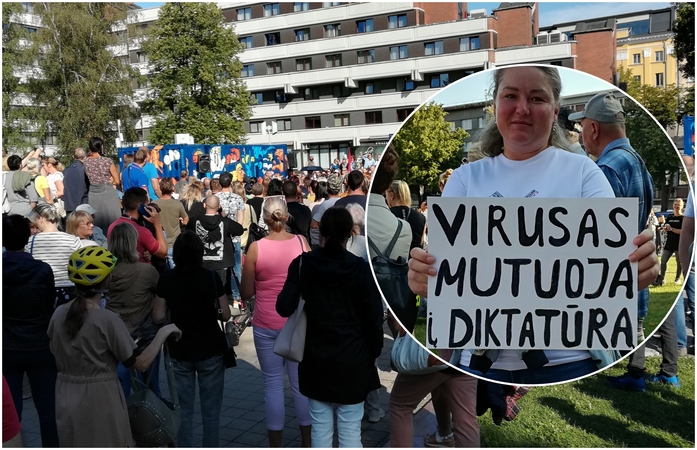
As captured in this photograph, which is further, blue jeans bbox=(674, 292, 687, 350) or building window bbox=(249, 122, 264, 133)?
building window bbox=(249, 122, 264, 133)

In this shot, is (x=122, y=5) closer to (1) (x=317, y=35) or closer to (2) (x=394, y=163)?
(1) (x=317, y=35)

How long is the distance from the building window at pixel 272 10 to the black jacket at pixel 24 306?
1923 inches

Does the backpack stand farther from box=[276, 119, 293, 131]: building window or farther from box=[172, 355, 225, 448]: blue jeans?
box=[276, 119, 293, 131]: building window

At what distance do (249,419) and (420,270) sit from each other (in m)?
3.94

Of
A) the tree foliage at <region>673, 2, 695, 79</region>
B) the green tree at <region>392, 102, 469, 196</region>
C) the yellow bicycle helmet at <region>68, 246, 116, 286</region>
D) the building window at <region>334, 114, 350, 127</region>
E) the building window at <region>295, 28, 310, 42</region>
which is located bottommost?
the yellow bicycle helmet at <region>68, 246, 116, 286</region>

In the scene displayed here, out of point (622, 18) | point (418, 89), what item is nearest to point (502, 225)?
point (418, 89)

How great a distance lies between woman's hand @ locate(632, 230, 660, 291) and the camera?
5.58ft

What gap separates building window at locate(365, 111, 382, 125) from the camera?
46878mm

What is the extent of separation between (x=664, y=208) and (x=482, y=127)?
0.56m

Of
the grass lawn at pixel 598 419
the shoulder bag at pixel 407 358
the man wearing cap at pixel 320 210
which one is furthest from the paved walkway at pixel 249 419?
the man wearing cap at pixel 320 210

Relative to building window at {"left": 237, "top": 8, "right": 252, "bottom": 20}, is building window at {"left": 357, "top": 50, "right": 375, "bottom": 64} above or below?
below

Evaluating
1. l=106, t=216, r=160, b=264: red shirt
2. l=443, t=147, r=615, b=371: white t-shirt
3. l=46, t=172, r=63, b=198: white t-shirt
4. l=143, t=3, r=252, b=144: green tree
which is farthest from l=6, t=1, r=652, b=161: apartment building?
l=443, t=147, r=615, b=371: white t-shirt

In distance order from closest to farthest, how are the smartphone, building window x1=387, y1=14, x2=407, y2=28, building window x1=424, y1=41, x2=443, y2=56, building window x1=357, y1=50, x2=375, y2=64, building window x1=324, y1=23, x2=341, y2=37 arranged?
the smartphone → building window x1=424, y1=41, x2=443, y2=56 → building window x1=387, y1=14, x2=407, y2=28 → building window x1=357, y1=50, x2=375, y2=64 → building window x1=324, y1=23, x2=341, y2=37

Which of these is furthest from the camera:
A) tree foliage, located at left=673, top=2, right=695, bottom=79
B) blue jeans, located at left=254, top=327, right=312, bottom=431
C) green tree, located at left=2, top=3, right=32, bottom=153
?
green tree, located at left=2, top=3, right=32, bottom=153
